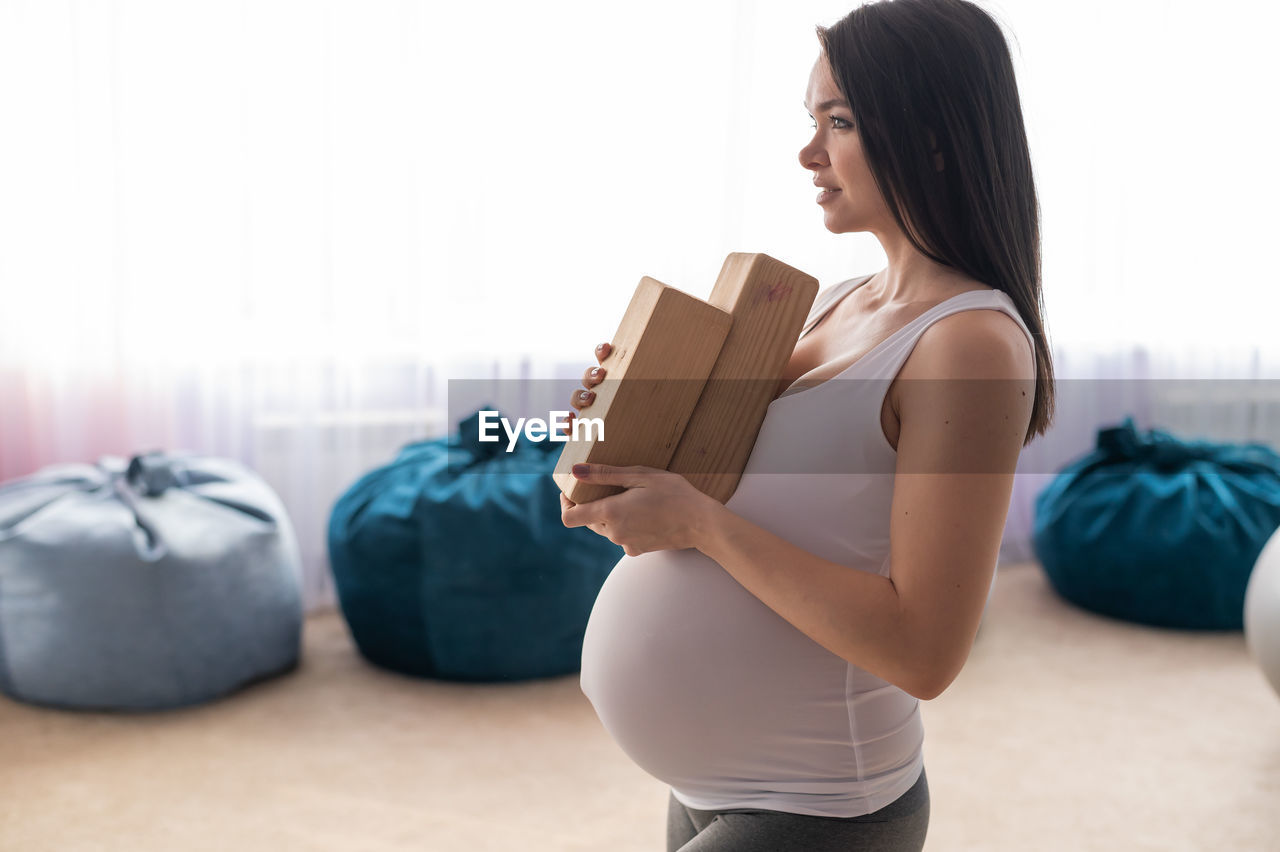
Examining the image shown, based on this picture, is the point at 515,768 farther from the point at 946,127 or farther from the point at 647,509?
the point at 946,127

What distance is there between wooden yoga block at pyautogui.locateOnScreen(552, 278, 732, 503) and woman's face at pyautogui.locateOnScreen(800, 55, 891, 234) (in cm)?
14

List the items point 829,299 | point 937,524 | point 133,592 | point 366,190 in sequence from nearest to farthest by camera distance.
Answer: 1. point 937,524
2. point 829,299
3. point 133,592
4. point 366,190

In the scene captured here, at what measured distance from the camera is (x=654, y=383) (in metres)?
0.80

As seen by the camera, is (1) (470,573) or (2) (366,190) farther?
(2) (366,190)

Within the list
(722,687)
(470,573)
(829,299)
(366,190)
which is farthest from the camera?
(366,190)

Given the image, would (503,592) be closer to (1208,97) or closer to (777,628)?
(777,628)

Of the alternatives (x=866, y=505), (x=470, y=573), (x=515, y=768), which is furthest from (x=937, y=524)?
(x=470, y=573)

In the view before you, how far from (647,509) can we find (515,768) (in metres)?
1.36

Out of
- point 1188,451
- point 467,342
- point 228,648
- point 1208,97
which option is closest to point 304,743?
point 228,648

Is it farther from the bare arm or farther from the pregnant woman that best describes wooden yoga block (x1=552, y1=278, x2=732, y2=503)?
the bare arm

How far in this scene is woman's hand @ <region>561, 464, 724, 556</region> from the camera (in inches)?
31.0

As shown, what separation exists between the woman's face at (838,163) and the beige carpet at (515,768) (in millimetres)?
1263

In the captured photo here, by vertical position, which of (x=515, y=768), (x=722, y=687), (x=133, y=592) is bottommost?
(x=515, y=768)

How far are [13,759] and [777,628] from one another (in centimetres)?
180
